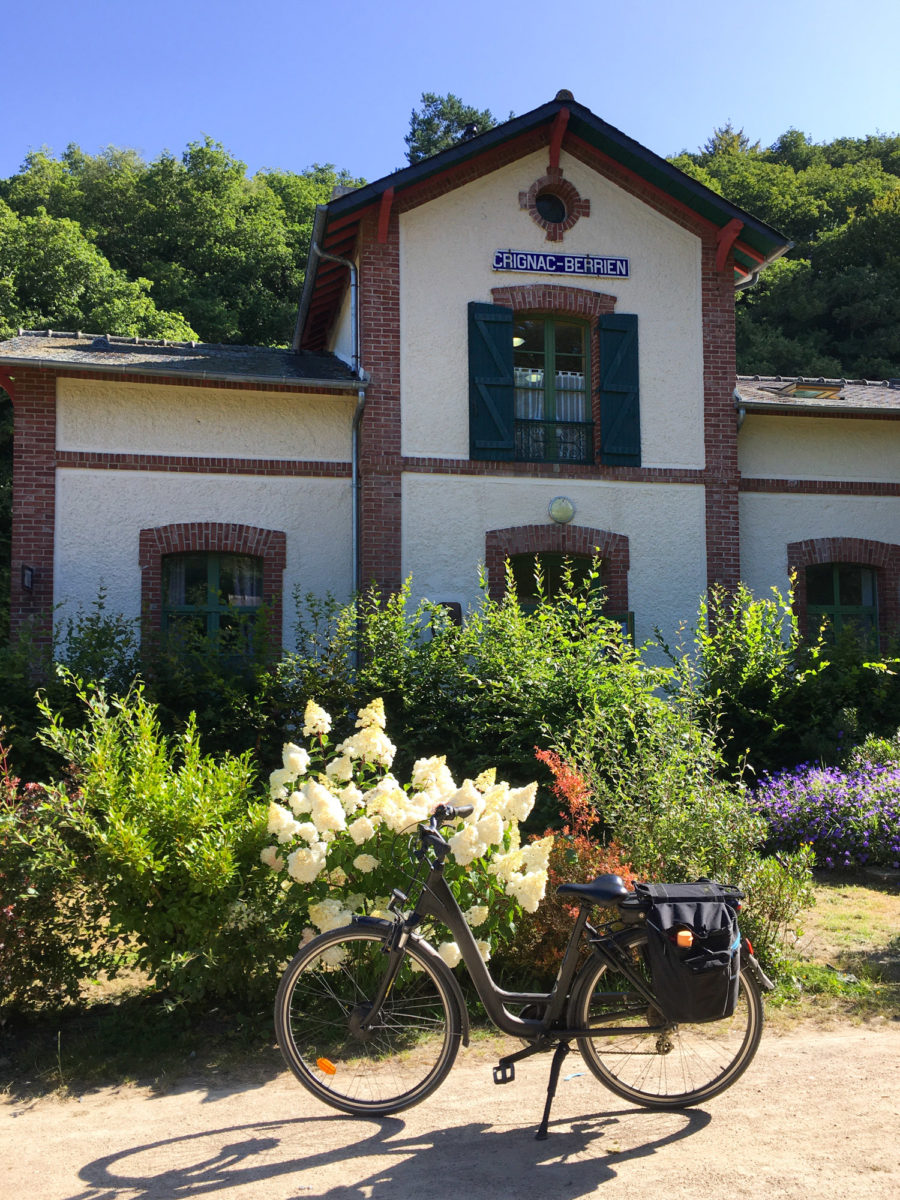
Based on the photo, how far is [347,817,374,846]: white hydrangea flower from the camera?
4.45m

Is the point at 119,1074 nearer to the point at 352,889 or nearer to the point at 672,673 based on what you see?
the point at 352,889

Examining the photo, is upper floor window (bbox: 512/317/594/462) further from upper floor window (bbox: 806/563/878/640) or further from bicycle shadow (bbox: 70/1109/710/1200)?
bicycle shadow (bbox: 70/1109/710/1200)

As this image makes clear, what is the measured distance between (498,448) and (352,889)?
8.57 meters

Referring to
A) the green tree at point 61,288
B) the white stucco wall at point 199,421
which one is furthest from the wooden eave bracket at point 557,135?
the green tree at point 61,288

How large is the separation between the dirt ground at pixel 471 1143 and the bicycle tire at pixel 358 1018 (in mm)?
103

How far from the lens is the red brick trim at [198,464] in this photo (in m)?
11.7

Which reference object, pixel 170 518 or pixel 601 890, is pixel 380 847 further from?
pixel 170 518

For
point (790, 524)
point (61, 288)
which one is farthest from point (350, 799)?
point (61, 288)

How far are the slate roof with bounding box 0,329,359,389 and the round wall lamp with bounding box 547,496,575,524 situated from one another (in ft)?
8.99

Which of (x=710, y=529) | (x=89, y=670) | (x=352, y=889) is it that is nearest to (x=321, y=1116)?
(x=352, y=889)

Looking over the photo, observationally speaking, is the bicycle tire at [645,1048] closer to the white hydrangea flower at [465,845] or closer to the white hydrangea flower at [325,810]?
the white hydrangea flower at [465,845]

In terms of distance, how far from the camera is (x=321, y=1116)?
12.8 feet

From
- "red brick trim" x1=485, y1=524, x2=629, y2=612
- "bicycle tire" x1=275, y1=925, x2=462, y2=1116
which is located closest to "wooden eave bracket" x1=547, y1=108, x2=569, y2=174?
"red brick trim" x1=485, y1=524, x2=629, y2=612

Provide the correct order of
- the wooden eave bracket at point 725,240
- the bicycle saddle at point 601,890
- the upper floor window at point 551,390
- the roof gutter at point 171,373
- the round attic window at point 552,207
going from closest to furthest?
the bicycle saddle at point 601,890 < the roof gutter at point 171,373 < the upper floor window at point 551,390 < the wooden eave bracket at point 725,240 < the round attic window at point 552,207
